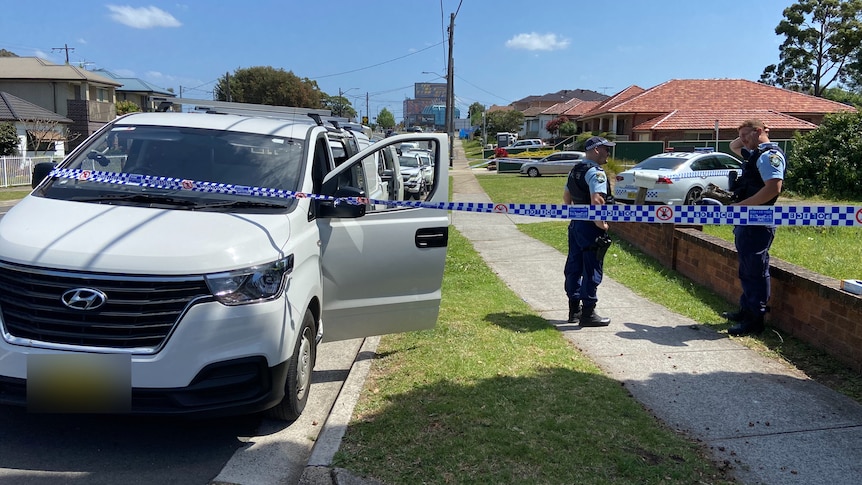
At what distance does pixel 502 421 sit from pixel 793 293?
324 centimetres

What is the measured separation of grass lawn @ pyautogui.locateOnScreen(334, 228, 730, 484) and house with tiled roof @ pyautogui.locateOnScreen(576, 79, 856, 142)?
36487mm

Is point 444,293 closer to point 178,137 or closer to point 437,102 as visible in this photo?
point 178,137

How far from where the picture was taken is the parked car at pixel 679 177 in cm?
1597

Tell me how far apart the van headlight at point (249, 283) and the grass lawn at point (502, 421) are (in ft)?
3.21

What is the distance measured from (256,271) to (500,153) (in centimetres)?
4870

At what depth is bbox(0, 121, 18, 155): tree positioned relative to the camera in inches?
1246

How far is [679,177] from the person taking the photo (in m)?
16.0

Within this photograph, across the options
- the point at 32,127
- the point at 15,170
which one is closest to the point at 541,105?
the point at 32,127

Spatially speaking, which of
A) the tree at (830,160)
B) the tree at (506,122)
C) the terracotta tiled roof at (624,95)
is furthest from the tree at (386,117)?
the tree at (830,160)

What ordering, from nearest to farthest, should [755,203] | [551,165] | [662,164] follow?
[755,203], [662,164], [551,165]

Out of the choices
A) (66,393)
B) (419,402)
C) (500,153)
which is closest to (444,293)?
(419,402)

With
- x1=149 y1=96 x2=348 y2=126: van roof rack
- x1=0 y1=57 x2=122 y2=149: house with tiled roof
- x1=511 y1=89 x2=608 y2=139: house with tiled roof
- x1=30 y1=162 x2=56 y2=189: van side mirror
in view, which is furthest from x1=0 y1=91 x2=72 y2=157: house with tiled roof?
x1=511 y1=89 x2=608 y2=139: house with tiled roof

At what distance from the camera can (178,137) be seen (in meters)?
4.72

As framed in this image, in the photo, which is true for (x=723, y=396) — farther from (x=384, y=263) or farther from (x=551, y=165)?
→ (x=551, y=165)
